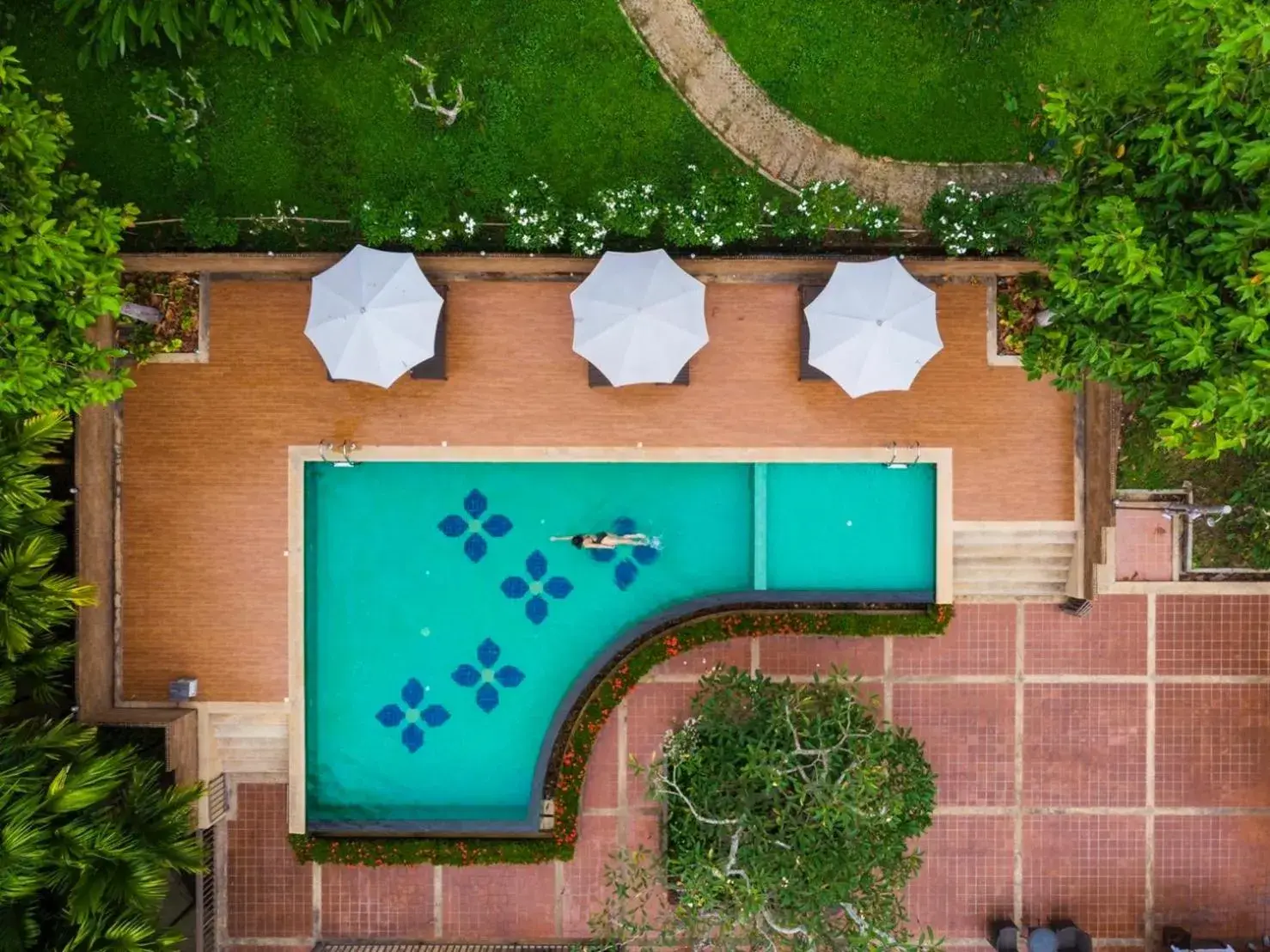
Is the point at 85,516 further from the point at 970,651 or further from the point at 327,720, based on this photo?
the point at 970,651

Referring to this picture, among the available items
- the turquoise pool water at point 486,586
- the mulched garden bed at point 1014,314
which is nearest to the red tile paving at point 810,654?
the turquoise pool water at point 486,586

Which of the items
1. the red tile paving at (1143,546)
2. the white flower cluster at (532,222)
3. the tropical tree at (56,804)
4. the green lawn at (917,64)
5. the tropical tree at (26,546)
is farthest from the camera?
the red tile paving at (1143,546)

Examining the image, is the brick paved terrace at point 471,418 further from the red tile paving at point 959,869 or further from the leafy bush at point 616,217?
the red tile paving at point 959,869

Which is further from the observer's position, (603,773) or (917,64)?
(603,773)

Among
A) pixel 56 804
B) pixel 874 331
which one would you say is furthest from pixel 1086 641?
pixel 56 804

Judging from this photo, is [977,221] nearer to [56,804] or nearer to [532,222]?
[532,222]

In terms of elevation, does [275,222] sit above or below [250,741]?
above

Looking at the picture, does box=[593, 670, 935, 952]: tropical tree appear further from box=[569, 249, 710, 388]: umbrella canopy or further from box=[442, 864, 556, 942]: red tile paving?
box=[569, 249, 710, 388]: umbrella canopy
